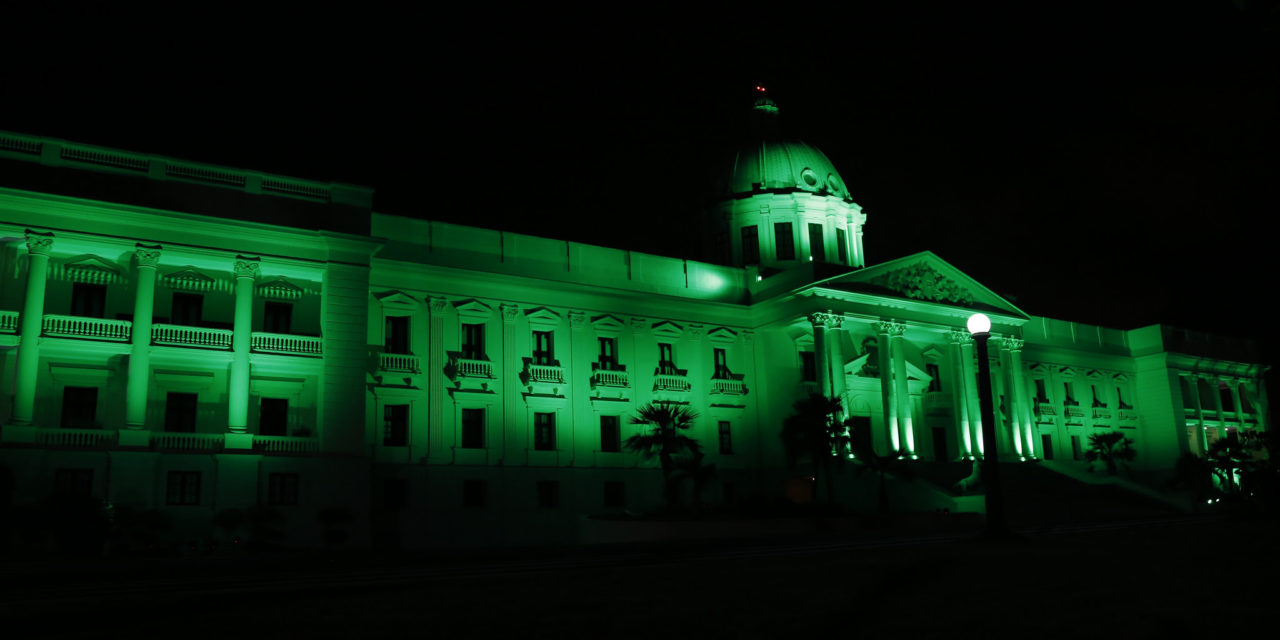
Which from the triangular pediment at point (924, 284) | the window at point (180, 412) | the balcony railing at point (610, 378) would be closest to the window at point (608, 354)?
the balcony railing at point (610, 378)

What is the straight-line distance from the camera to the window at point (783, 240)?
55.2 m

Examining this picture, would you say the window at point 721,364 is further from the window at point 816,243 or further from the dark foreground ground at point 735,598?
the dark foreground ground at point 735,598

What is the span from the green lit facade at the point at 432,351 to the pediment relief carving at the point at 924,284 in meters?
0.16

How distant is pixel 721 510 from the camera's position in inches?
1398

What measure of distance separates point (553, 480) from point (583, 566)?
83.4 ft

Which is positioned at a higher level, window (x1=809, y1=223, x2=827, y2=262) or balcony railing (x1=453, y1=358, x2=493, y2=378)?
window (x1=809, y1=223, x2=827, y2=262)

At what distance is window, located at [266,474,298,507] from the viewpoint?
3127 cm

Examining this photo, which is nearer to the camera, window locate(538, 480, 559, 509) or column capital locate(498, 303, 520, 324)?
window locate(538, 480, 559, 509)

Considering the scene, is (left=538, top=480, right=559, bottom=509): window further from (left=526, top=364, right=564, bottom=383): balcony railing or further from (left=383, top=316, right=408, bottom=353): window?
(left=383, top=316, right=408, bottom=353): window

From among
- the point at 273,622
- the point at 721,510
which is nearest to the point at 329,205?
the point at 721,510

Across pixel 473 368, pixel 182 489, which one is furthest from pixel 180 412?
pixel 473 368

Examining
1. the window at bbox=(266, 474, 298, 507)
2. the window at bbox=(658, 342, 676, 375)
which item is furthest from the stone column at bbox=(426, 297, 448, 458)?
the window at bbox=(658, 342, 676, 375)

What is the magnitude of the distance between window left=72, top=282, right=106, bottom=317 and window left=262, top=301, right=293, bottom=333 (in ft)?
16.4

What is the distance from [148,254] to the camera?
3172 cm
